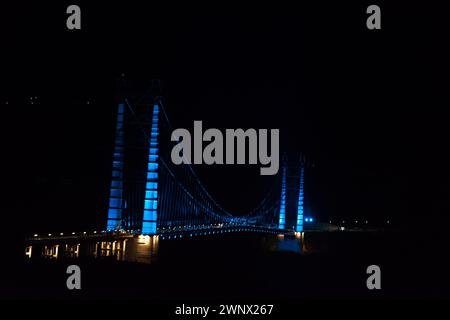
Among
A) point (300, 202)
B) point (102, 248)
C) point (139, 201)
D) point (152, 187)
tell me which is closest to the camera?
point (102, 248)

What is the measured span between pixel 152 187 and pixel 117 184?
1663 millimetres

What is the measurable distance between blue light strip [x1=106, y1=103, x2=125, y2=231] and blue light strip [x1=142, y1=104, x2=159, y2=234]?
1192mm

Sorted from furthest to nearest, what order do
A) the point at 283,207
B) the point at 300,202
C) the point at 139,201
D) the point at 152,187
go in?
the point at 283,207 < the point at 300,202 < the point at 139,201 < the point at 152,187

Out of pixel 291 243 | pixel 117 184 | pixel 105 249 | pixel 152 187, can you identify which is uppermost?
pixel 117 184

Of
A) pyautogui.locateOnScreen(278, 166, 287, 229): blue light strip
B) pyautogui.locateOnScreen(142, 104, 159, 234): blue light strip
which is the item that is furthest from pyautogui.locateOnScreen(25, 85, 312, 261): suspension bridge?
pyautogui.locateOnScreen(278, 166, 287, 229): blue light strip

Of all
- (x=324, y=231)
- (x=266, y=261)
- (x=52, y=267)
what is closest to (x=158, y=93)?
(x=266, y=261)

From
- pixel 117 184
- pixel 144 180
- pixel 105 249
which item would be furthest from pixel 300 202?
pixel 105 249

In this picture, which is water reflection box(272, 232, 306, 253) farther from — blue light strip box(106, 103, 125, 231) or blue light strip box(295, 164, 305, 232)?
blue light strip box(106, 103, 125, 231)

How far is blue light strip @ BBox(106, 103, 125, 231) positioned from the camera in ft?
93.2

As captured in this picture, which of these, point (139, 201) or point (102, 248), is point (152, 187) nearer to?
point (139, 201)

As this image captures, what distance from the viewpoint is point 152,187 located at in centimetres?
2944

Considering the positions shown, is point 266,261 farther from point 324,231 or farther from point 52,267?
point 52,267

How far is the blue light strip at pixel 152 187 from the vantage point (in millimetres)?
28500

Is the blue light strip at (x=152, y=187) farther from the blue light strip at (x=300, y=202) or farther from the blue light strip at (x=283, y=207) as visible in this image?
the blue light strip at (x=283, y=207)
